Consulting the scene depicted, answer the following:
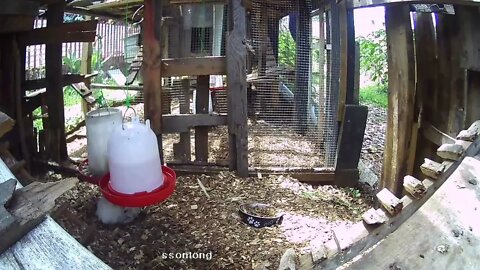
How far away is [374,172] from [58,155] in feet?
11.3

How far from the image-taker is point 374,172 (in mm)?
5109

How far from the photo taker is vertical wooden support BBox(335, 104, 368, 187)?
14.9 feet

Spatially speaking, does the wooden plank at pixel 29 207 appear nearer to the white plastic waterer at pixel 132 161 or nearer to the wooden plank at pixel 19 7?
the white plastic waterer at pixel 132 161

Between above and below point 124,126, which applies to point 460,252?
below

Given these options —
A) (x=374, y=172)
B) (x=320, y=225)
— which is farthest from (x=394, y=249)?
(x=374, y=172)

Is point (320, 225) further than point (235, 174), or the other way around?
point (235, 174)

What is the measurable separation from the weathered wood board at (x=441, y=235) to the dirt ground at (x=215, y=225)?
53.0 inches

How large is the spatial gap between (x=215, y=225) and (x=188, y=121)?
4.15 feet

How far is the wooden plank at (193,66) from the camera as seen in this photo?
13.8ft

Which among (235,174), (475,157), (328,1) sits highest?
(328,1)

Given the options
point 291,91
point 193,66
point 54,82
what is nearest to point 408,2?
point 193,66

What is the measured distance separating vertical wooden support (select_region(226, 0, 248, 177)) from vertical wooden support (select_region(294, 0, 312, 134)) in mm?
1318

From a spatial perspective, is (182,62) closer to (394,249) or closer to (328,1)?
(328,1)

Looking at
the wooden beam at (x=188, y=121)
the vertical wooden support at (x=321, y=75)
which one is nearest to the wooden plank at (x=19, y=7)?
the wooden beam at (x=188, y=121)
